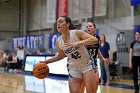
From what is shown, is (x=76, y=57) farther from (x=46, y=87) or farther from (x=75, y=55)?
(x=46, y=87)

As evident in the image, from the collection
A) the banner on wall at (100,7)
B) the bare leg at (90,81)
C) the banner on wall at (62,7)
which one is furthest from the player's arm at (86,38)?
the banner on wall at (62,7)

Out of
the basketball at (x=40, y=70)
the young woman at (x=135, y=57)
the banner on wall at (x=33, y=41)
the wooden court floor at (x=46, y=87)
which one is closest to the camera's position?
the basketball at (x=40, y=70)

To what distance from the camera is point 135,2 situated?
14.7 m

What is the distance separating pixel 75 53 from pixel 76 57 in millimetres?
65

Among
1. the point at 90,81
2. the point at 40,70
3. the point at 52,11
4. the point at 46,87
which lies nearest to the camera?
the point at 90,81

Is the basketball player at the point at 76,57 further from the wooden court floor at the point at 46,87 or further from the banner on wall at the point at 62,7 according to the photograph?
the banner on wall at the point at 62,7

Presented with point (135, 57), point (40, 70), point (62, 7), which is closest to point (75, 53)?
point (40, 70)

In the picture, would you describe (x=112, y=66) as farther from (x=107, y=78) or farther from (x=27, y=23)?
(x=27, y=23)

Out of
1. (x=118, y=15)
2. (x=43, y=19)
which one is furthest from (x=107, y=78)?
(x=43, y=19)

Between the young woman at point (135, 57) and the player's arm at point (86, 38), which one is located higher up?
the player's arm at point (86, 38)

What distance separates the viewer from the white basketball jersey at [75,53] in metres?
4.40

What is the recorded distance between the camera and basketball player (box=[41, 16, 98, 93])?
439cm

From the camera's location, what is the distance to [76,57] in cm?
444

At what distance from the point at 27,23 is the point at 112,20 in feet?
48.5
